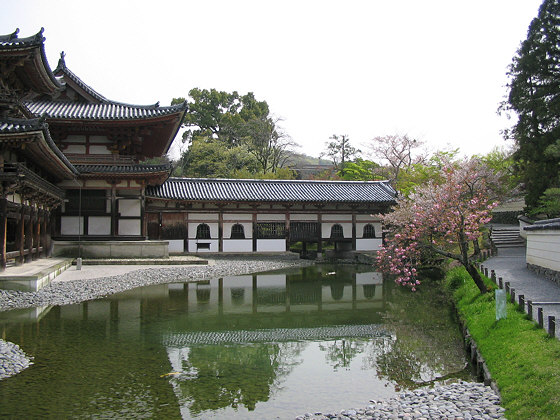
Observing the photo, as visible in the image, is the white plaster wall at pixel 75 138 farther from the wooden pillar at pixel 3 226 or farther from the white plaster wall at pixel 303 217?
the white plaster wall at pixel 303 217

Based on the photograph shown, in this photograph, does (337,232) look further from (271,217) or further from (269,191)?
(269,191)

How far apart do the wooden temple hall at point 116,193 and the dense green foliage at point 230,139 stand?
11.5 metres

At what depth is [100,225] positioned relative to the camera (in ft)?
79.7

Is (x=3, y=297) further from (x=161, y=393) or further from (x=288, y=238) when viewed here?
(x=288, y=238)

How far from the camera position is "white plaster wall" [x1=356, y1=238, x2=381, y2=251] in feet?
102

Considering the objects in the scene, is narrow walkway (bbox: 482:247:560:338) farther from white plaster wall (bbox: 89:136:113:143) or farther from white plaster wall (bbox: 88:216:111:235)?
white plaster wall (bbox: 89:136:113:143)

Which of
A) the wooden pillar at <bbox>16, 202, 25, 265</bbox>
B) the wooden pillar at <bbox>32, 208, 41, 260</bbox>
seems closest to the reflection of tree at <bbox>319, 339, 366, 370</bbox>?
the wooden pillar at <bbox>16, 202, 25, 265</bbox>

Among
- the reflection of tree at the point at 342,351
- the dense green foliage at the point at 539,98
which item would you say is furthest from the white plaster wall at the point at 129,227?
the dense green foliage at the point at 539,98

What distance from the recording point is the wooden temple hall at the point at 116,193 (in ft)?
47.6

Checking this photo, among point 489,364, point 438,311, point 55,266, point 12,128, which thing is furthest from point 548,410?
point 55,266

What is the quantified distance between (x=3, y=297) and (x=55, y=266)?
16.4ft

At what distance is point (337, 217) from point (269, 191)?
4842 mm

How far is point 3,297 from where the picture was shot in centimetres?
1269

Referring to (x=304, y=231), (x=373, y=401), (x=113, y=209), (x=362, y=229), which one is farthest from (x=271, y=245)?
(x=373, y=401)
